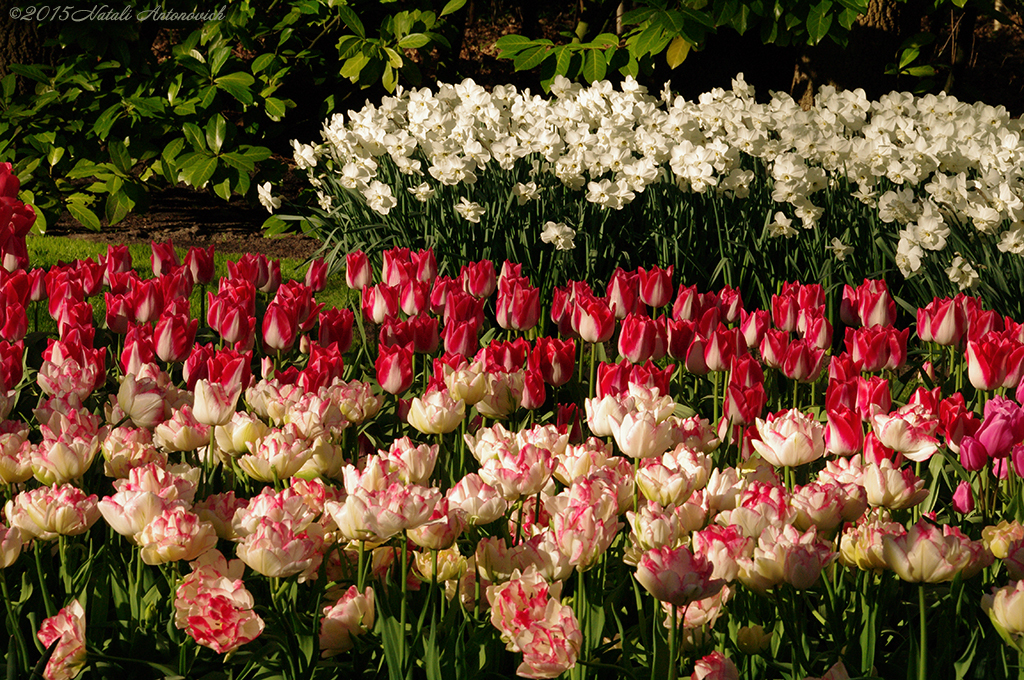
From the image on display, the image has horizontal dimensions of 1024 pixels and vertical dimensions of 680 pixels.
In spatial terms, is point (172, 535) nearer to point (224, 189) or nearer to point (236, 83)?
point (224, 189)

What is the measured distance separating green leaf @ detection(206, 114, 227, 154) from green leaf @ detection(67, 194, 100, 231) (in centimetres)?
80

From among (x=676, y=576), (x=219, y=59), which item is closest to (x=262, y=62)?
(x=219, y=59)

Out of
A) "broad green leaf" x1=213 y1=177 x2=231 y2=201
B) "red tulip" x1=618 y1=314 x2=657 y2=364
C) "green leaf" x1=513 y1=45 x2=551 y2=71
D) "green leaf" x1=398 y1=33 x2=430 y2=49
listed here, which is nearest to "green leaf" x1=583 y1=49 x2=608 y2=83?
"green leaf" x1=513 y1=45 x2=551 y2=71

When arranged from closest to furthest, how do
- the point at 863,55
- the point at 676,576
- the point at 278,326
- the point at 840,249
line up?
the point at 676,576
the point at 278,326
the point at 840,249
the point at 863,55

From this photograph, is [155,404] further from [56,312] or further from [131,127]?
[131,127]

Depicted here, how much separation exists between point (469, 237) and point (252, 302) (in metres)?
1.89

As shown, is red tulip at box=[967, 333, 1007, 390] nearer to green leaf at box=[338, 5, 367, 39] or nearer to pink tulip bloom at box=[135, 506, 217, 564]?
pink tulip bloom at box=[135, 506, 217, 564]

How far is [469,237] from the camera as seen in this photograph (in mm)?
4465

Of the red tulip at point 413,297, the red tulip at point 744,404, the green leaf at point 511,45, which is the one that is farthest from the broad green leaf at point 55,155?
the red tulip at point 744,404

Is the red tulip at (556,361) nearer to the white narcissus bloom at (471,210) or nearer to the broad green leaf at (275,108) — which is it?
the white narcissus bloom at (471,210)

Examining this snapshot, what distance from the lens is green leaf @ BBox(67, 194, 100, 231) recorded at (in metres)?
5.85

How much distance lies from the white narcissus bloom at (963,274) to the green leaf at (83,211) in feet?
14.9

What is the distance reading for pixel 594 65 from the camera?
235 inches

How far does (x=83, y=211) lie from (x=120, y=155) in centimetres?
40
